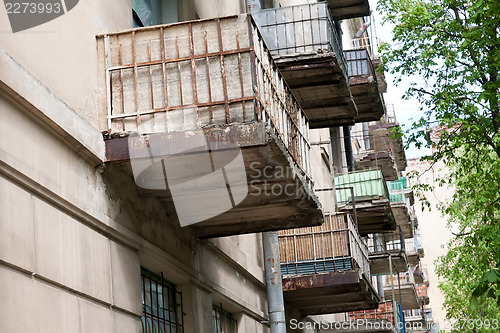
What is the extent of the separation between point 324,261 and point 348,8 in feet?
28.1

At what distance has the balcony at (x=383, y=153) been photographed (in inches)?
1310

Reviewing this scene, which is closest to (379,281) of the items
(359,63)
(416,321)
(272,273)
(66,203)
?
(359,63)

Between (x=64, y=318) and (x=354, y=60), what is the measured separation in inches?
639

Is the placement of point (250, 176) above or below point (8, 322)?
above

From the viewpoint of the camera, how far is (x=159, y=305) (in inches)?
404

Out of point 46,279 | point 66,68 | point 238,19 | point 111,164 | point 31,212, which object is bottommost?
point 46,279

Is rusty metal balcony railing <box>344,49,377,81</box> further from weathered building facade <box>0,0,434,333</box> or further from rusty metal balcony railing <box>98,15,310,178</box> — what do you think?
rusty metal balcony railing <box>98,15,310,178</box>

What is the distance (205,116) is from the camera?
8.52 m

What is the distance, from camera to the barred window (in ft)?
40.9

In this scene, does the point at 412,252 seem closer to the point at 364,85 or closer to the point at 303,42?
the point at 364,85

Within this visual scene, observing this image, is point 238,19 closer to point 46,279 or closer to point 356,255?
point 46,279

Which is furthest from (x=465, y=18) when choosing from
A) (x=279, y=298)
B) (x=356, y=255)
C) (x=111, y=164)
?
(x=111, y=164)

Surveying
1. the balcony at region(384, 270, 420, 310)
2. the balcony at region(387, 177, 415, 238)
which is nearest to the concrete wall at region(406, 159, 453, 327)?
the balcony at region(384, 270, 420, 310)

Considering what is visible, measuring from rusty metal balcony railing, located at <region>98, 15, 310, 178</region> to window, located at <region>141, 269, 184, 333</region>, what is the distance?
7.16ft
